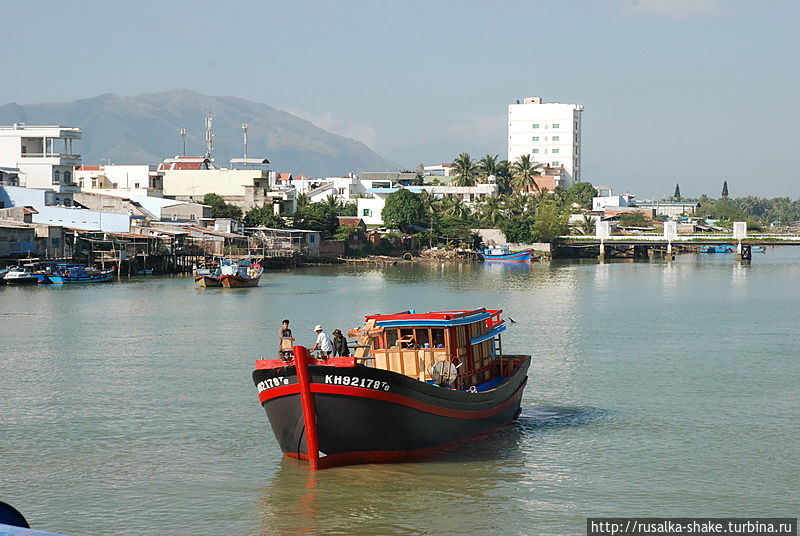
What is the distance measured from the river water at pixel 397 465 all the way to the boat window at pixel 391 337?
255 cm

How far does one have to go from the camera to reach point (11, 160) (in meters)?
86.2

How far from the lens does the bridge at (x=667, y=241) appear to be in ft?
351

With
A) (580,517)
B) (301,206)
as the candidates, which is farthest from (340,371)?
(301,206)

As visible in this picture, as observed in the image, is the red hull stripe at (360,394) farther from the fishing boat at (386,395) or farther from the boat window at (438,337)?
the boat window at (438,337)

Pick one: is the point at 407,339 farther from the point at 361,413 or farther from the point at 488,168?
the point at 488,168

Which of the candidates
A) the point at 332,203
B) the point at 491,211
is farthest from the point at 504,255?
the point at 332,203

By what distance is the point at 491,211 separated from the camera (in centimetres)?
11769

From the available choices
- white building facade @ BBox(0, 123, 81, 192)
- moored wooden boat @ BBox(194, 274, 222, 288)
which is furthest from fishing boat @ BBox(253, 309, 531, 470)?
white building facade @ BBox(0, 123, 81, 192)

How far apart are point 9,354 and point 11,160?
2237 inches

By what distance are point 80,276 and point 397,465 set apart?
51.3 metres

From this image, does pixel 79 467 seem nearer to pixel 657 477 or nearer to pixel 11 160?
pixel 657 477

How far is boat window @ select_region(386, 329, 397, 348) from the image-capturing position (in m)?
20.7

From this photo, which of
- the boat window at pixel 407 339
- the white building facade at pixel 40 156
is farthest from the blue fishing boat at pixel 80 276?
the boat window at pixel 407 339

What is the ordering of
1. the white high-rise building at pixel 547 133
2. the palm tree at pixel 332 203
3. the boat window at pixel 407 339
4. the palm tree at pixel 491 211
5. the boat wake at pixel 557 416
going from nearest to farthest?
1. the boat window at pixel 407 339
2. the boat wake at pixel 557 416
3. the palm tree at pixel 332 203
4. the palm tree at pixel 491 211
5. the white high-rise building at pixel 547 133
